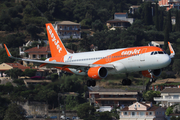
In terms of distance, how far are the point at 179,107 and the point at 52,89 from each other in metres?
40.4

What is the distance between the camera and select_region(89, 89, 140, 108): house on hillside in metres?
132

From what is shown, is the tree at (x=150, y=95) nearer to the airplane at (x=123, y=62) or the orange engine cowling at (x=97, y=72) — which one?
the airplane at (x=123, y=62)

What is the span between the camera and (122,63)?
49.6 m

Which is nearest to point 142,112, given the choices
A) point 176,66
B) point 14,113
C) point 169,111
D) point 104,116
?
point 169,111

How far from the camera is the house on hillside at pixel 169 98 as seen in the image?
123312 millimetres

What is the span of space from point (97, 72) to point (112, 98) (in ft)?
282

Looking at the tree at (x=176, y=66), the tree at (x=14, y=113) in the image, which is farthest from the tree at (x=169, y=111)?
the tree at (x=176, y=66)

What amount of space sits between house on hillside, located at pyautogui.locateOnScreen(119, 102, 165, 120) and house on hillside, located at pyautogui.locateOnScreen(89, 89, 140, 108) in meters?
18.4

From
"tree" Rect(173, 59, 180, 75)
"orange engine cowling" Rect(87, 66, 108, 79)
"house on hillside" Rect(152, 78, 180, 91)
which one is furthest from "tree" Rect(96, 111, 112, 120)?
"orange engine cowling" Rect(87, 66, 108, 79)

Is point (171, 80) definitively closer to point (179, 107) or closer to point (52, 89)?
point (179, 107)

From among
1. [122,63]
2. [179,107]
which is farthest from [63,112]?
[122,63]

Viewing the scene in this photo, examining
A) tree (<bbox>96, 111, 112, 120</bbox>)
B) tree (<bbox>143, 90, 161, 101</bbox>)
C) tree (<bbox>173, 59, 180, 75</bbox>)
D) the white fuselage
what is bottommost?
tree (<bbox>96, 111, 112, 120</bbox>)

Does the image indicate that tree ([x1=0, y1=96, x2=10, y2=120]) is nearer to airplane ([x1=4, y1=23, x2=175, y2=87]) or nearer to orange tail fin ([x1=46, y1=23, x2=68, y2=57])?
orange tail fin ([x1=46, y1=23, x2=68, y2=57])

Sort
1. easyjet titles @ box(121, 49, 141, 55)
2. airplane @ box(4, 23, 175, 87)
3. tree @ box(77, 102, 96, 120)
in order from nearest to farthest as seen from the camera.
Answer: airplane @ box(4, 23, 175, 87), easyjet titles @ box(121, 49, 141, 55), tree @ box(77, 102, 96, 120)
